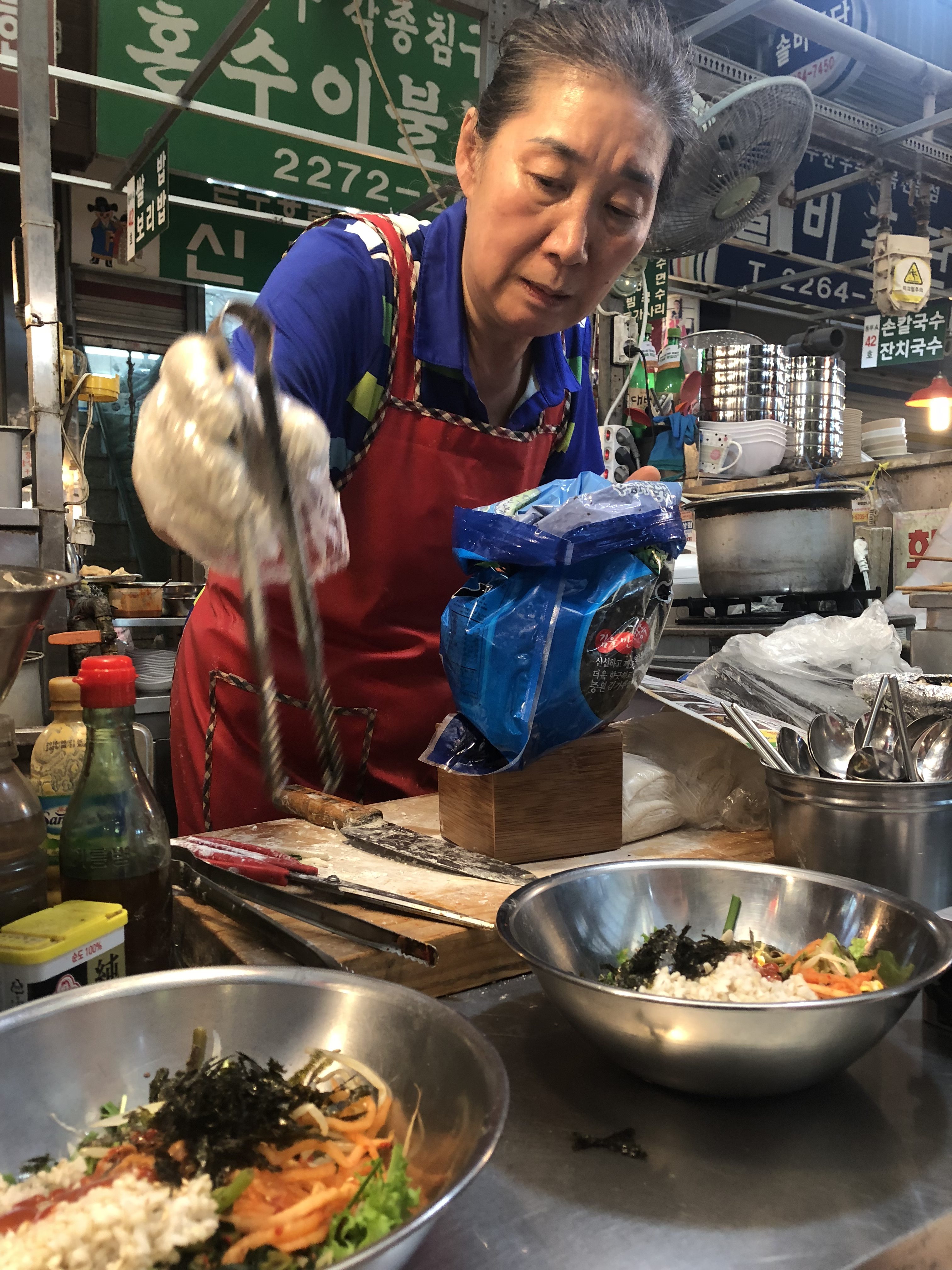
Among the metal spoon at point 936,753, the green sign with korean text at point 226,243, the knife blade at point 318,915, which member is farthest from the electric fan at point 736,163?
the green sign with korean text at point 226,243

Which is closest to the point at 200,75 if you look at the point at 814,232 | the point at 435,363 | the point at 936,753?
the point at 435,363

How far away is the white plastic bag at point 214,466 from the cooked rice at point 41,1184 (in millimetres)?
557

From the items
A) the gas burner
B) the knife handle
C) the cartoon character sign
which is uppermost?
the cartoon character sign

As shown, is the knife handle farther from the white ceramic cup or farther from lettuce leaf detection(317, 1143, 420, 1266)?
the white ceramic cup

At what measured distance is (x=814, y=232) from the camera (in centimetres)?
687

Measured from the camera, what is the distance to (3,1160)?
68 cm

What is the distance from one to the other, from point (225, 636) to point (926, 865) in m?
1.35

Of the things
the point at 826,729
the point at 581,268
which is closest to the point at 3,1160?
the point at 826,729

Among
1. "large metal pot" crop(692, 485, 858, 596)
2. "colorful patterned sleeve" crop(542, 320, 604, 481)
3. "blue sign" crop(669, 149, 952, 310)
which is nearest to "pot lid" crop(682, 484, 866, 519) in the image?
"large metal pot" crop(692, 485, 858, 596)

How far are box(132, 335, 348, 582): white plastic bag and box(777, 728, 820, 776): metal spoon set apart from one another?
0.69 meters

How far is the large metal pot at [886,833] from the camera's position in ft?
3.61

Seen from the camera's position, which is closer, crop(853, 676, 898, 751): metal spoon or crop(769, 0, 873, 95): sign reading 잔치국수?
crop(853, 676, 898, 751): metal spoon

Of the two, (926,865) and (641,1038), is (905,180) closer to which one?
(926,865)

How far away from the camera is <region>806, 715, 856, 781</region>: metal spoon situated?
4.44ft
